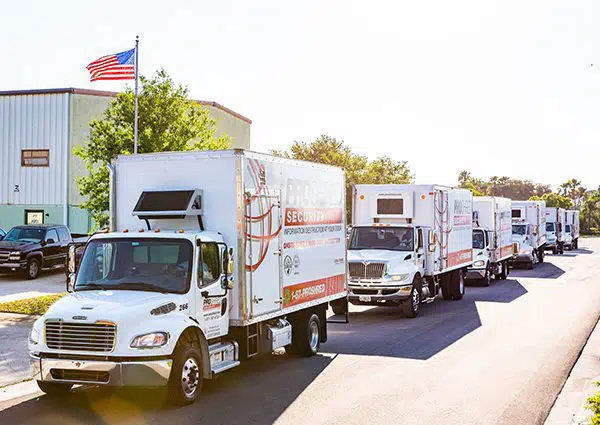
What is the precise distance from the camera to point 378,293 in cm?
1884

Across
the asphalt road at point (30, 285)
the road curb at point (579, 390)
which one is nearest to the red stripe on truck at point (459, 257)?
the road curb at point (579, 390)

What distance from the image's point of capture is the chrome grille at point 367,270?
18859mm

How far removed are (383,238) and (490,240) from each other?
10.7 metres

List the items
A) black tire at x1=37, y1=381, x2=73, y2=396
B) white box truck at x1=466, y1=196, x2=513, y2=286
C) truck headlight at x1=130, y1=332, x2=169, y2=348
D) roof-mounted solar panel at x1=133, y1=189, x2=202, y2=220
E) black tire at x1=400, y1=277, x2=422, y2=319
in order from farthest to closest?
white box truck at x1=466, y1=196, x2=513, y2=286 → black tire at x1=400, y1=277, x2=422, y2=319 → roof-mounted solar panel at x1=133, y1=189, x2=202, y2=220 → black tire at x1=37, y1=381, x2=73, y2=396 → truck headlight at x1=130, y1=332, x2=169, y2=348

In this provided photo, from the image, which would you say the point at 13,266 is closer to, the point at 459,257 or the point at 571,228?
the point at 459,257

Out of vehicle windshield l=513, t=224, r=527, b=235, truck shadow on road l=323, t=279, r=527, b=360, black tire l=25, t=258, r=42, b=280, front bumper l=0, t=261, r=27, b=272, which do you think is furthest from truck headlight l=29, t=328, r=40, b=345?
vehicle windshield l=513, t=224, r=527, b=235

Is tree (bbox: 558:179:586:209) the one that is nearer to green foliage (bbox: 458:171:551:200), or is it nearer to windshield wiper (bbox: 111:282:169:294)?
green foliage (bbox: 458:171:551:200)

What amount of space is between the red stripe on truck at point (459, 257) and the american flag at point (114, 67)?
489 inches

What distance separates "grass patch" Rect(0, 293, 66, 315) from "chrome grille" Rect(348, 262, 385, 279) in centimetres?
766

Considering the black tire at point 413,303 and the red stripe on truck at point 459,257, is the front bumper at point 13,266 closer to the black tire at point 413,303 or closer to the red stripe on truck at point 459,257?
the black tire at point 413,303

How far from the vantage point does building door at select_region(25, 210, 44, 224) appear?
4141cm

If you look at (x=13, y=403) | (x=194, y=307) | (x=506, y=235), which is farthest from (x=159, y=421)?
(x=506, y=235)

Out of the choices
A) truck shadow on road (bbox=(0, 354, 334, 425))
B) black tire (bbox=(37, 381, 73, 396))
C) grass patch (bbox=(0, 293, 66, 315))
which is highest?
black tire (bbox=(37, 381, 73, 396))

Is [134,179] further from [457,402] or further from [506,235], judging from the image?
[506,235]
